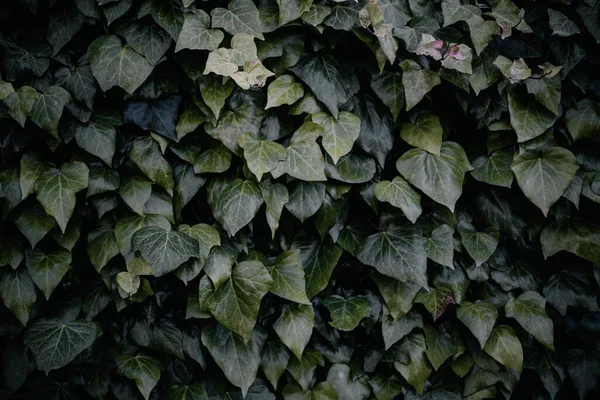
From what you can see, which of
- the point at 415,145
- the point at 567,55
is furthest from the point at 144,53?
the point at 567,55

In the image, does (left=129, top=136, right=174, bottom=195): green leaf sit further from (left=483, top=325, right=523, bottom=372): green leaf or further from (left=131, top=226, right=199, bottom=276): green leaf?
(left=483, top=325, right=523, bottom=372): green leaf

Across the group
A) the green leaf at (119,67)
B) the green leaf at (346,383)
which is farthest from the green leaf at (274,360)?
the green leaf at (119,67)

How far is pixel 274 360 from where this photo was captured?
7.61 ft

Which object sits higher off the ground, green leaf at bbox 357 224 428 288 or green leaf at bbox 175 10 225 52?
green leaf at bbox 175 10 225 52

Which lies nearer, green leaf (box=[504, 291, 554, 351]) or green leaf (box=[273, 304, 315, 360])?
green leaf (box=[273, 304, 315, 360])

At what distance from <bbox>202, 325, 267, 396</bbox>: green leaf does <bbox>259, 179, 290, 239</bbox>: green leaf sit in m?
0.47

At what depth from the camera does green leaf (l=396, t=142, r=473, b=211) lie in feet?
7.11

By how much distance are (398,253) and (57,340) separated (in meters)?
1.32

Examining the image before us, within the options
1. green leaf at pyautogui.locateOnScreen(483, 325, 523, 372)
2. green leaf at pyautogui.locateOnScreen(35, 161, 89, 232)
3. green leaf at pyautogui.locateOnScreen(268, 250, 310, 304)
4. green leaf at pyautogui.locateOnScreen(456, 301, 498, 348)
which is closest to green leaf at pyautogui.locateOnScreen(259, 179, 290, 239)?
green leaf at pyautogui.locateOnScreen(268, 250, 310, 304)

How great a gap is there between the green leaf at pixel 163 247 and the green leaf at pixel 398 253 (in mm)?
663

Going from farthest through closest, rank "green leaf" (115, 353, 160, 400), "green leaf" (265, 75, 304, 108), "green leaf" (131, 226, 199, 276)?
1. "green leaf" (115, 353, 160, 400)
2. "green leaf" (265, 75, 304, 108)
3. "green leaf" (131, 226, 199, 276)

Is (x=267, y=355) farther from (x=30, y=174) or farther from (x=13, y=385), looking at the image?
(x=30, y=174)

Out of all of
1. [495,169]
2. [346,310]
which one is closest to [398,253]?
[346,310]

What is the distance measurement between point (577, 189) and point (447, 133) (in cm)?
56
